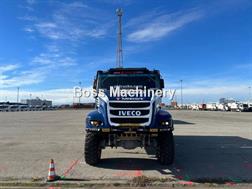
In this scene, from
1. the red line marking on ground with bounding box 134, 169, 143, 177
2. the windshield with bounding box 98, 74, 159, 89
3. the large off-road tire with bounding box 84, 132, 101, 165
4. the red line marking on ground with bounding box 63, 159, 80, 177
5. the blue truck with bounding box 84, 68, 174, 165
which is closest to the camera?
the red line marking on ground with bounding box 134, 169, 143, 177

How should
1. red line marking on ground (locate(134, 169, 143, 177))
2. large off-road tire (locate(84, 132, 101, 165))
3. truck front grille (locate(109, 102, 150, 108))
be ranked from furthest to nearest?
1. large off-road tire (locate(84, 132, 101, 165))
2. truck front grille (locate(109, 102, 150, 108))
3. red line marking on ground (locate(134, 169, 143, 177))

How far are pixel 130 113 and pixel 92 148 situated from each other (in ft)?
5.36

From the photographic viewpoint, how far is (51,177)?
8.78m

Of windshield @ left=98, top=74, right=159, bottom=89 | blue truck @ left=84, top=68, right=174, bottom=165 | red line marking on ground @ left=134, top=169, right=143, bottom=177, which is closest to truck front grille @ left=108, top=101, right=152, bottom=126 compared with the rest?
blue truck @ left=84, top=68, right=174, bottom=165

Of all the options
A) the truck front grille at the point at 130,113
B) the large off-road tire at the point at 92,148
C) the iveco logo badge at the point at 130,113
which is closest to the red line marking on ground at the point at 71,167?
the large off-road tire at the point at 92,148

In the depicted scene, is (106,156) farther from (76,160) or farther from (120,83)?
(120,83)

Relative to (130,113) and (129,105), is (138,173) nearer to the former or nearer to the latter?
(130,113)

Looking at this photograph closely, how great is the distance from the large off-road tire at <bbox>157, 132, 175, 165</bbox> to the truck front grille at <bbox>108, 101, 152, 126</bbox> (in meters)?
0.86

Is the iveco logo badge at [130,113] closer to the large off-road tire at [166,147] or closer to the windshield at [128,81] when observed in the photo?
the large off-road tire at [166,147]

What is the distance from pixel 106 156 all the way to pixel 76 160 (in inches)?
49.3

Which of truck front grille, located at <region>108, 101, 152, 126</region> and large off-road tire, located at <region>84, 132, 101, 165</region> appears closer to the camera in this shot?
truck front grille, located at <region>108, 101, 152, 126</region>

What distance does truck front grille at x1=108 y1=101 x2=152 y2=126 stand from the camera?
10109 millimetres

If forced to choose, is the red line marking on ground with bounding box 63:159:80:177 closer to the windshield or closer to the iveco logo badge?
the iveco logo badge

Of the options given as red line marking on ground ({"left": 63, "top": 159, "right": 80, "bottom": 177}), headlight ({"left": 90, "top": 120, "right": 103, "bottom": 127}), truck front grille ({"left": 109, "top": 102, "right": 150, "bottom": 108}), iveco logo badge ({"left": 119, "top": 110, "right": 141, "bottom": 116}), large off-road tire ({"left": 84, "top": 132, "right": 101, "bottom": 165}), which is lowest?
red line marking on ground ({"left": 63, "top": 159, "right": 80, "bottom": 177})
